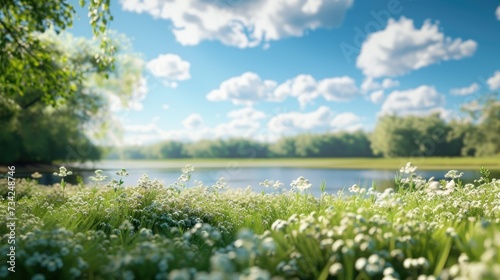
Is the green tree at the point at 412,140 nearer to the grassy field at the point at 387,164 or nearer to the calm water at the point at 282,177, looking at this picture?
the grassy field at the point at 387,164

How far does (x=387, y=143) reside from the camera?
88.6 metres

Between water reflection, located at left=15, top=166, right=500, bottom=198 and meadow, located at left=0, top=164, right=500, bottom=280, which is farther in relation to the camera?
water reflection, located at left=15, top=166, right=500, bottom=198

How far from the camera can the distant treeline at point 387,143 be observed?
6725 cm

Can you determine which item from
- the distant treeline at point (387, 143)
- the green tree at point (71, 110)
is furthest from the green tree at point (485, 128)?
the green tree at point (71, 110)

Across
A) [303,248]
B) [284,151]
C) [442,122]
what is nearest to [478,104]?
[442,122]

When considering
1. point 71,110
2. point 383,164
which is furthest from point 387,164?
point 71,110

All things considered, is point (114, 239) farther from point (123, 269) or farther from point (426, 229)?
point (426, 229)

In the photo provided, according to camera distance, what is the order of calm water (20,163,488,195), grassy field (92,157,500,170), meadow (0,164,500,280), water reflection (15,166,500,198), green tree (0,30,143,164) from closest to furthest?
meadow (0,164,500,280) → water reflection (15,166,500,198) → calm water (20,163,488,195) → green tree (0,30,143,164) → grassy field (92,157,500,170)

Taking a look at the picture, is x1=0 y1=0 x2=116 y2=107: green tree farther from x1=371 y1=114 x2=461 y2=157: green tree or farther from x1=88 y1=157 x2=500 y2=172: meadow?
x1=371 y1=114 x2=461 y2=157: green tree

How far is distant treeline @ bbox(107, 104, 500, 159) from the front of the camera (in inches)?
2648

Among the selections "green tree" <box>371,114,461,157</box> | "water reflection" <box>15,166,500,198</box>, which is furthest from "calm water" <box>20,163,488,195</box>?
"green tree" <box>371,114,461,157</box>

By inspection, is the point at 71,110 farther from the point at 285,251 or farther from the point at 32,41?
the point at 285,251

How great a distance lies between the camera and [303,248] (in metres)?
5.14

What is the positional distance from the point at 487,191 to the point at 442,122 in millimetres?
93885
